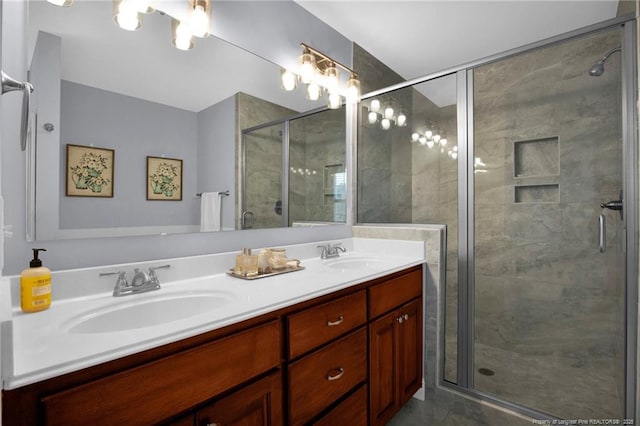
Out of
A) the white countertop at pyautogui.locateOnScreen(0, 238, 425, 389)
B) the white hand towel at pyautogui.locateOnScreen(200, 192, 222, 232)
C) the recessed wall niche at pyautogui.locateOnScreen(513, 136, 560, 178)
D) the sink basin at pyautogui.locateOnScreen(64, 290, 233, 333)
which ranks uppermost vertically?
the recessed wall niche at pyautogui.locateOnScreen(513, 136, 560, 178)

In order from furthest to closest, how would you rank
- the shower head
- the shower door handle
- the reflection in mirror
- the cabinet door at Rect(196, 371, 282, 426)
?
1. the reflection in mirror
2. the shower door handle
3. the shower head
4. the cabinet door at Rect(196, 371, 282, 426)

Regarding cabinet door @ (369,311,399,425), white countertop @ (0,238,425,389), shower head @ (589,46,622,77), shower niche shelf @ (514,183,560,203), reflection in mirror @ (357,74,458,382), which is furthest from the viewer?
reflection in mirror @ (357,74,458,382)

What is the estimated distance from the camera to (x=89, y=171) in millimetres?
1141

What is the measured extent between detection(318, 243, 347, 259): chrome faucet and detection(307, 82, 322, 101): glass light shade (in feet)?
3.21

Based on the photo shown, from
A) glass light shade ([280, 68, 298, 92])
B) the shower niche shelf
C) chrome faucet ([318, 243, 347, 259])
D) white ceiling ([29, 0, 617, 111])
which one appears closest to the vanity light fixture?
glass light shade ([280, 68, 298, 92])

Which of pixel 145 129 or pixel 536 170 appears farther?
pixel 536 170

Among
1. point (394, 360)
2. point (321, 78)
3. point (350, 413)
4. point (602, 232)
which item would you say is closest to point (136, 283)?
point (350, 413)

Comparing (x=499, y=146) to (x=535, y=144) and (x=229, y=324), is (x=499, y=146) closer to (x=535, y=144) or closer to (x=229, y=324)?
(x=535, y=144)

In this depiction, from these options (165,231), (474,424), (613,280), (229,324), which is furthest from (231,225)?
(613,280)

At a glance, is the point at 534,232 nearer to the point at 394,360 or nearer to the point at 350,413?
the point at 394,360

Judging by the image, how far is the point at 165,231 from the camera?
1.32 meters

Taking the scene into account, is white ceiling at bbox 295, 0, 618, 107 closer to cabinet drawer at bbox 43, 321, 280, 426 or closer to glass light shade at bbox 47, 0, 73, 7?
glass light shade at bbox 47, 0, 73, 7

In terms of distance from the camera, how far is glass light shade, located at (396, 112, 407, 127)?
2.51 metres

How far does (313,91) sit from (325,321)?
1.52m
